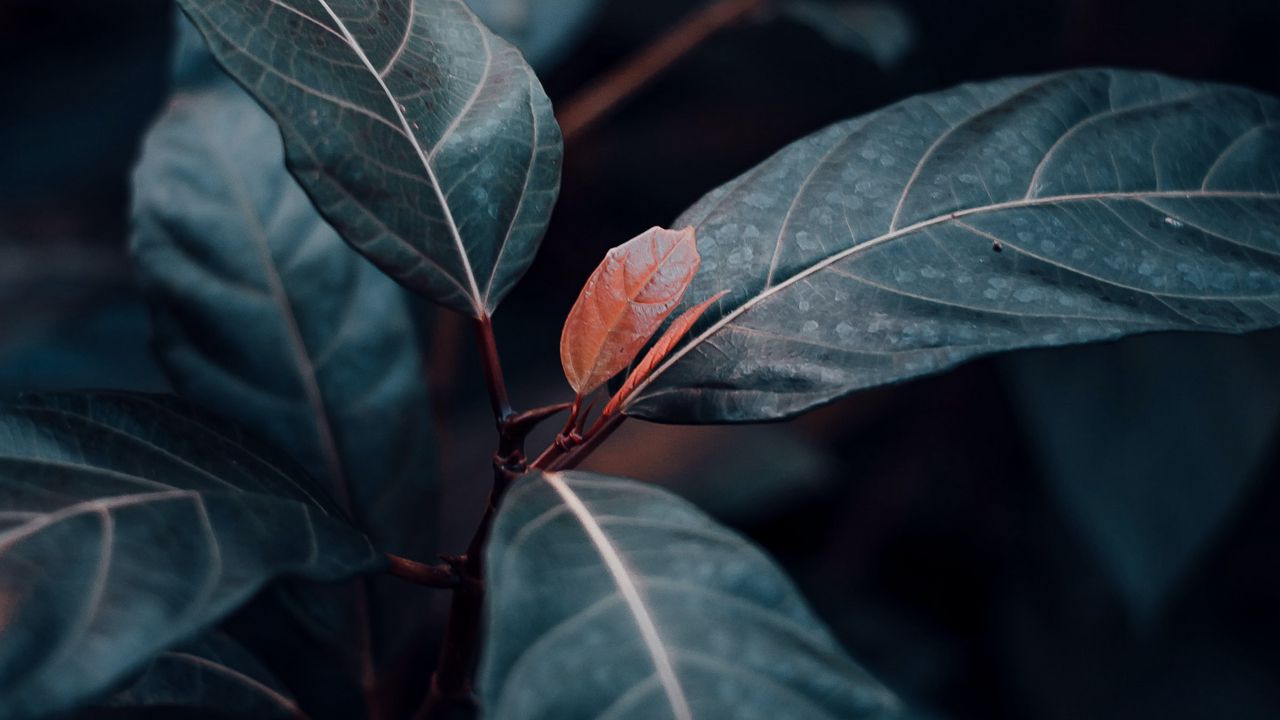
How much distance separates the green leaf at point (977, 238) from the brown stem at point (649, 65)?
72cm

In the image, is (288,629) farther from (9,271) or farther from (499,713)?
(9,271)

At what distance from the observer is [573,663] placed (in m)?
0.39

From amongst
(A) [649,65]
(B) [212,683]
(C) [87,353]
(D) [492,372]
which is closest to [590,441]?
(D) [492,372]

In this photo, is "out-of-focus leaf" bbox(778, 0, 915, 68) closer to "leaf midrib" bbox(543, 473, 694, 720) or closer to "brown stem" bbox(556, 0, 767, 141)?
"brown stem" bbox(556, 0, 767, 141)

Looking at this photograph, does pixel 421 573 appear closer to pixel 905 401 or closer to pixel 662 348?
pixel 662 348

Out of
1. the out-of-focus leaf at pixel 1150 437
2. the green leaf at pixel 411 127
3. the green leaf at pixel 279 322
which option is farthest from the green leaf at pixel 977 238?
the out-of-focus leaf at pixel 1150 437

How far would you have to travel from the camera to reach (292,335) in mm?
744

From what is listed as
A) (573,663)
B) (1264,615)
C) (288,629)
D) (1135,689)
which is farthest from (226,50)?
(1264,615)

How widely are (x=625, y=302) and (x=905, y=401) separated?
4.66 ft

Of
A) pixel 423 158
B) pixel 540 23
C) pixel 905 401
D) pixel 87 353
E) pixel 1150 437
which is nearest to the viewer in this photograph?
pixel 423 158

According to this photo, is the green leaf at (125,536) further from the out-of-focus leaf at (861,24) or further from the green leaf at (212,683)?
the out-of-focus leaf at (861,24)

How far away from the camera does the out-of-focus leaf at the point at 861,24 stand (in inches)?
45.1

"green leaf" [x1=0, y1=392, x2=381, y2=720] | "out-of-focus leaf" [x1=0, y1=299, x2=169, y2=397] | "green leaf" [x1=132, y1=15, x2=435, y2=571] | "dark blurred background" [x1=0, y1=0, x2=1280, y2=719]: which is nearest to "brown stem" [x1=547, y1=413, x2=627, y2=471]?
"green leaf" [x1=0, y1=392, x2=381, y2=720]

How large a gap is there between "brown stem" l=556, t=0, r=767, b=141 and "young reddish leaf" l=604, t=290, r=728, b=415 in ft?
2.59
